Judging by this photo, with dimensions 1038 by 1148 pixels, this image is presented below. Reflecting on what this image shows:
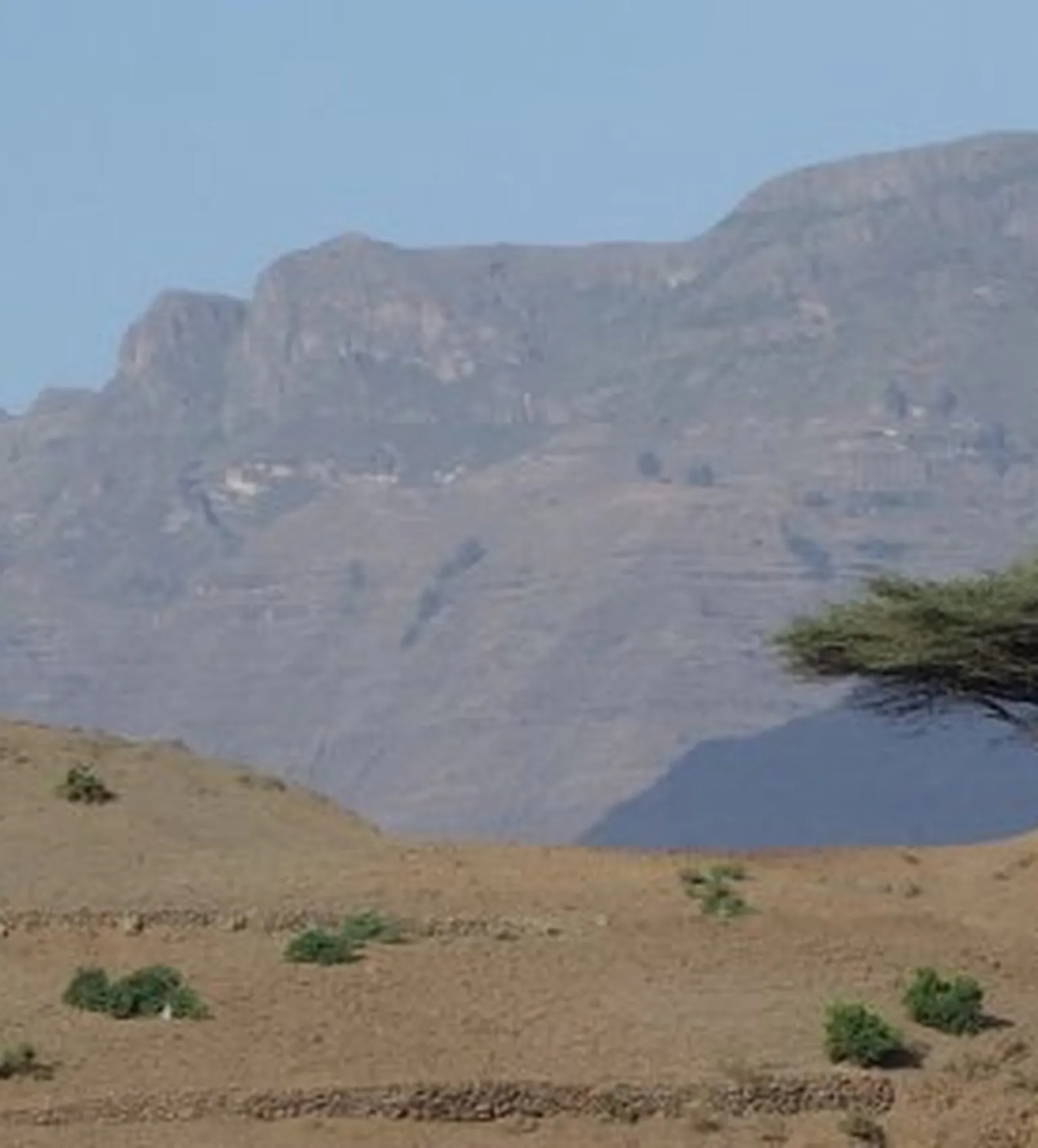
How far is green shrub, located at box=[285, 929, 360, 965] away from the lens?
31297 mm

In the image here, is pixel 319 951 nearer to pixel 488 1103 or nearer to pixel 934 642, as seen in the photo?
pixel 488 1103

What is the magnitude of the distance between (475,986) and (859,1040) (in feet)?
12.7

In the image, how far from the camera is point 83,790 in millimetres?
38594

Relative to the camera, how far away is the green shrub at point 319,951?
31.3m

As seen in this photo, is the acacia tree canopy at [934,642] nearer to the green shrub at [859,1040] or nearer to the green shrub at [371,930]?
the green shrub at [371,930]

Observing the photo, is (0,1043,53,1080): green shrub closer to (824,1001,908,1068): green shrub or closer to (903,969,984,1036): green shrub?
(824,1001,908,1068): green shrub

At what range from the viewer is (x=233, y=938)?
106ft

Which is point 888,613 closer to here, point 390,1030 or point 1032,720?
point 1032,720

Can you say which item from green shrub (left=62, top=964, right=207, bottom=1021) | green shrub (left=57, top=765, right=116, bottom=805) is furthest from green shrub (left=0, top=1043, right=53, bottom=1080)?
green shrub (left=57, top=765, right=116, bottom=805)

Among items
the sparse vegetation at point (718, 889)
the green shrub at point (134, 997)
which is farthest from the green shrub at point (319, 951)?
the sparse vegetation at point (718, 889)

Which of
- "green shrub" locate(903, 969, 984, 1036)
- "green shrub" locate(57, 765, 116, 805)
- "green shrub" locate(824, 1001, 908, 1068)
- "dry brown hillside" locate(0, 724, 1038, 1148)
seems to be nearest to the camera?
"dry brown hillside" locate(0, 724, 1038, 1148)

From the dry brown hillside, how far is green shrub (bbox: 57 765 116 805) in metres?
0.22

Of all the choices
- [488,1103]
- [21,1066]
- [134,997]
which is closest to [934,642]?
[134,997]

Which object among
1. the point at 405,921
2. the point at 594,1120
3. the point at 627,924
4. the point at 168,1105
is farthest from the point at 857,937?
the point at 168,1105
